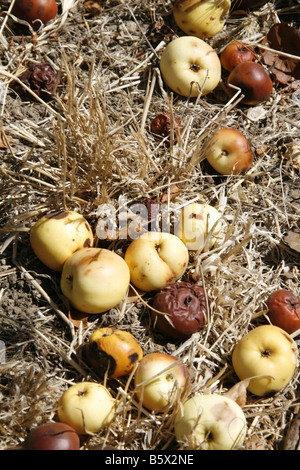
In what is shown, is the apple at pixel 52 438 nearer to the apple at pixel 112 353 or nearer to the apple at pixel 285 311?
the apple at pixel 112 353

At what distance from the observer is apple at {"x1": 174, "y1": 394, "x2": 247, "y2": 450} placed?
2855 mm

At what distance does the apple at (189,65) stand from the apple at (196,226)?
3.79 feet

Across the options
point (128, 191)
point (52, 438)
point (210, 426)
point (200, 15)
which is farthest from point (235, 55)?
point (52, 438)

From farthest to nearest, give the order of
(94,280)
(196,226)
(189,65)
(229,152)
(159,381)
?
(189,65)
(229,152)
(196,226)
(94,280)
(159,381)

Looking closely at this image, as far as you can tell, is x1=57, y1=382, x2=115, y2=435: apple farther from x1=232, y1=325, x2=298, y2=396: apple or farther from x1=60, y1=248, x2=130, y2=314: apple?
x1=232, y1=325, x2=298, y2=396: apple

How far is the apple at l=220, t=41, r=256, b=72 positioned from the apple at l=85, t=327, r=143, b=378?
8.99 ft

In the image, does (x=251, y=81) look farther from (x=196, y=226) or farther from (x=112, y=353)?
(x=112, y=353)

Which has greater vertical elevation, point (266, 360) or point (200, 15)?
point (200, 15)

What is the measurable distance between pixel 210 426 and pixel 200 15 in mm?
3508

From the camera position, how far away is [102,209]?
3.67m

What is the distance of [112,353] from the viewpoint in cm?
309
